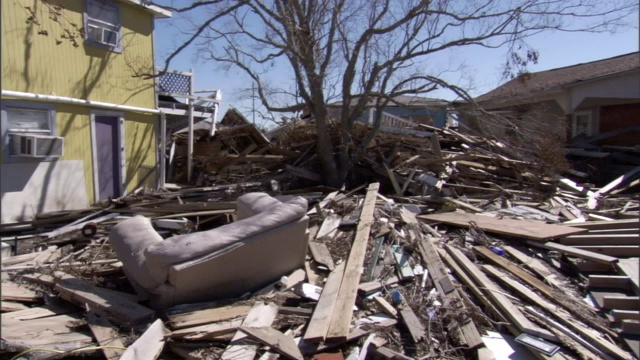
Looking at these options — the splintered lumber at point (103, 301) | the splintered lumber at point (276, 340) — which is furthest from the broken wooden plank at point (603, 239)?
the splintered lumber at point (103, 301)

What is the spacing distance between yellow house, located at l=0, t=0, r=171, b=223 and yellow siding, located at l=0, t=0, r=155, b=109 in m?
0.02

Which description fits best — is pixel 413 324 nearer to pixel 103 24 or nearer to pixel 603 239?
pixel 603 239

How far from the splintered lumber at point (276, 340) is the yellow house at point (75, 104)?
6.87m

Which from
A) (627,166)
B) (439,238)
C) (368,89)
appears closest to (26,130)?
(368,89)

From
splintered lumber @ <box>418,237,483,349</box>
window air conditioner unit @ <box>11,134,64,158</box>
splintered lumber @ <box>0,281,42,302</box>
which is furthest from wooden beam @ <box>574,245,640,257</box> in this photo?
window air conditioner unit @ <box>11,134,64,158</box>

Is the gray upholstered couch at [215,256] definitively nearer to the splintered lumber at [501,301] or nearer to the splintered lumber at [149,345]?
the splintered lumber at [149,345]

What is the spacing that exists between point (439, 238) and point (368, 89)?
5.34 meters

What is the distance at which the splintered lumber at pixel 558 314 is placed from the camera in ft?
13.8

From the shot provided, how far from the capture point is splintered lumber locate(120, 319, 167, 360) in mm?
3656

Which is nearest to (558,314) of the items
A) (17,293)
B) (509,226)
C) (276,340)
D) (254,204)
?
A: (509,226)

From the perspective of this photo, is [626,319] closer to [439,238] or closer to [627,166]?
[439,238]

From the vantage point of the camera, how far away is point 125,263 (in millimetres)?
5062

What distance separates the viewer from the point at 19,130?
9008 mm

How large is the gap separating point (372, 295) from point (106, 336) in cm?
250
